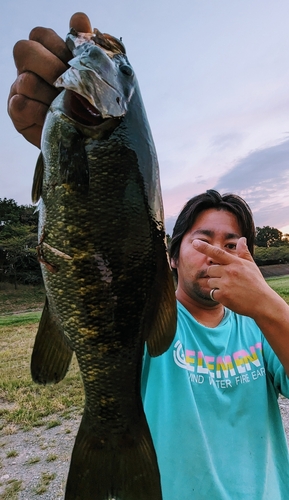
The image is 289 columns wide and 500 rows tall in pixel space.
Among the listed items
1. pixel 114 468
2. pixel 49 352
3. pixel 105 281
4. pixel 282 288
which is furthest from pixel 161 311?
pixel 282 288

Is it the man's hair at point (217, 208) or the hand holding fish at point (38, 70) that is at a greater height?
the hand holding fish at point (38, 70)

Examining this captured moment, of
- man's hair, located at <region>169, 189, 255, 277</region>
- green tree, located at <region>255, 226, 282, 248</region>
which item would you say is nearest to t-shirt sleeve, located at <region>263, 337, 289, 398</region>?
man's hair, located at <region>169, 189, 255, 277</region>

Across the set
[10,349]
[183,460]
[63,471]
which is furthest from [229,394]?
[10,349]

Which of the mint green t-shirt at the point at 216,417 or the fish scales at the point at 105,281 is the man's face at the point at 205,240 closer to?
the mint green t-shirt at the point at 216,417

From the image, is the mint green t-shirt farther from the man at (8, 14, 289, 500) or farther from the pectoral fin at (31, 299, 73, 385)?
the pectoral fin at (31, 299, 73, 385)

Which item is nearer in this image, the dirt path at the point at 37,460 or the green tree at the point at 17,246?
the dirt path at the point at 37,460

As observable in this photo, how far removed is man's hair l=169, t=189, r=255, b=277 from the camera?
272 centimetres

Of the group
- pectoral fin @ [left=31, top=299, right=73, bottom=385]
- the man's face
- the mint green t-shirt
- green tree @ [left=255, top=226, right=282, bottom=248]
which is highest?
green tree @ [left=255, top=226, right=282, bottom=248]

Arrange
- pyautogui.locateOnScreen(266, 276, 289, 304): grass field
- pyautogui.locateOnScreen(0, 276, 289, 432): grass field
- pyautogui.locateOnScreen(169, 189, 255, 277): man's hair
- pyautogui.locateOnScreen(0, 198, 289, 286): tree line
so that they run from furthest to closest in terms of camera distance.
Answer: pyautogui.locateOnScreen(0, 198, 289, 286): tree line
pyautogui.locateOnScreen(266, 276, 289, 304): grass field
pyautogui.locateOnScreen(0, 276, 289, 432): grass field
pyautogui.locateOnScreen(169, 189, 255, 277): man's hair

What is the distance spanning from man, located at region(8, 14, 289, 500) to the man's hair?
0.06 feet

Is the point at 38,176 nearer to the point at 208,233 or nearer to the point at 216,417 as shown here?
the point at 208,233

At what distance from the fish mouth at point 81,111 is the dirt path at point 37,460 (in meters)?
3.86

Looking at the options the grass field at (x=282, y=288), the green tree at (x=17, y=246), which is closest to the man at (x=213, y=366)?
the grass field at (x=282, y=288)

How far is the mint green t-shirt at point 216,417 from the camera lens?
6.39ft
